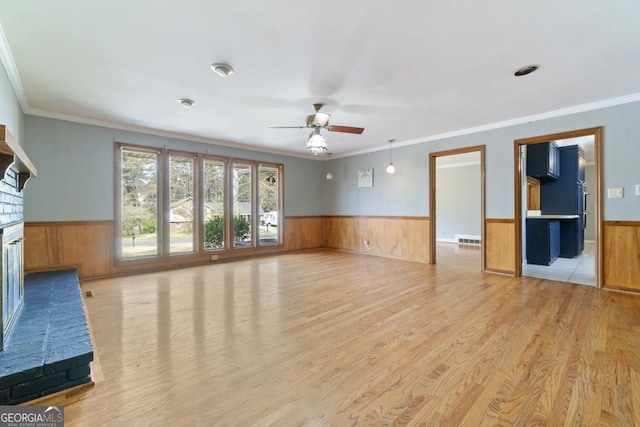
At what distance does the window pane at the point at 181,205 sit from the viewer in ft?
18.2

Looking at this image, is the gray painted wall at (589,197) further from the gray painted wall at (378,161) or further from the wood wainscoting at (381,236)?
the wood wainscoting at (381,236)

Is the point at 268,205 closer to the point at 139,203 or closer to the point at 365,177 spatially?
the point at 365,177

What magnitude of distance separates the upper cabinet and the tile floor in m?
1.82

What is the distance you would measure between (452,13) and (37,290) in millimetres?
5000

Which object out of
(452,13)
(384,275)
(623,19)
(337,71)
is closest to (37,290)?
(337,71)

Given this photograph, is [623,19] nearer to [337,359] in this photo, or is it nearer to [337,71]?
[337,71]

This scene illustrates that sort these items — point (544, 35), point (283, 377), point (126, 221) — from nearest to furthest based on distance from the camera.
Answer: point (283, 377)
point (544, 35)
point (126, 221)

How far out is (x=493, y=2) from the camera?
2018mm

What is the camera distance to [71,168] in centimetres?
454

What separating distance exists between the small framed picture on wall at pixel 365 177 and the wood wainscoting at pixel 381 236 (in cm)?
83

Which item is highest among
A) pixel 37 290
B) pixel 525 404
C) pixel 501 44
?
pixel 501 44

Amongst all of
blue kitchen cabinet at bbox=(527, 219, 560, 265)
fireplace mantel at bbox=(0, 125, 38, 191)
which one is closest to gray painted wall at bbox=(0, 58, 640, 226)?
fireplace mantel at bbox=(0, 125, 38, 191)

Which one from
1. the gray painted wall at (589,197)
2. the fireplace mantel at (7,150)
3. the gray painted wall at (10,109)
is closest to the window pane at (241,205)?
the gray painted wall at (10,109)

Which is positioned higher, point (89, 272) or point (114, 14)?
point (114, 14)
